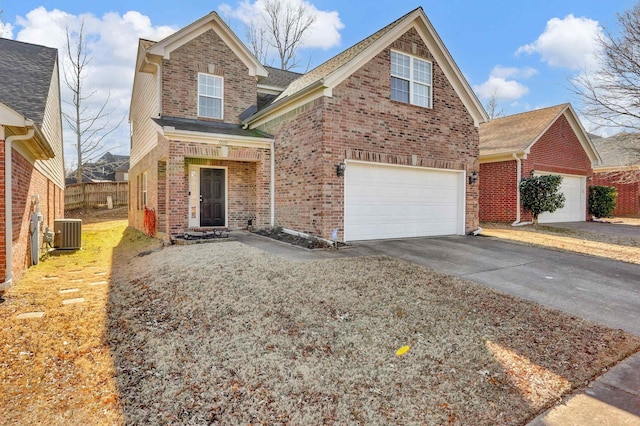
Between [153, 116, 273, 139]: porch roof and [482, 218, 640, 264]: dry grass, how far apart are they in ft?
27.4

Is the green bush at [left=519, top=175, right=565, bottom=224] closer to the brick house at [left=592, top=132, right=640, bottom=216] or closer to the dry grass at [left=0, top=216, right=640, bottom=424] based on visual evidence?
the brick house at [left=592, top=132, right=640, bottom=216]

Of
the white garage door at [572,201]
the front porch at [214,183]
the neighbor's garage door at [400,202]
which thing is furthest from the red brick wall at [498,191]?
the front porch at [214,183]

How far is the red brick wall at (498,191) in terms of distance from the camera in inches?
604

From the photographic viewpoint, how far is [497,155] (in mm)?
15578

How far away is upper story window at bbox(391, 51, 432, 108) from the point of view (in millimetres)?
10297

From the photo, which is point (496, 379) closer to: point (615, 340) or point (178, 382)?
point (615, 340)

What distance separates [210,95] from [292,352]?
35.3 feet

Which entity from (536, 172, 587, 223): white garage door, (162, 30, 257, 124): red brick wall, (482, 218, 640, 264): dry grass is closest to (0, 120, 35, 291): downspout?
(162, 30, 257, 124): red brick wall

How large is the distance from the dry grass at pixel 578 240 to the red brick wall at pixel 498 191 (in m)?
0.85

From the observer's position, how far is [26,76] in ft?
28.4

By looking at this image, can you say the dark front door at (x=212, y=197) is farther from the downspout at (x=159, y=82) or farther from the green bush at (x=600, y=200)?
the green bush at (x=600, y=200)

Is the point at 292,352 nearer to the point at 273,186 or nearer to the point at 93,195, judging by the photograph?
the point at 273,186

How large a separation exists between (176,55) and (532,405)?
12787 mm

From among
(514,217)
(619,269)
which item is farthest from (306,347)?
(514,217)
